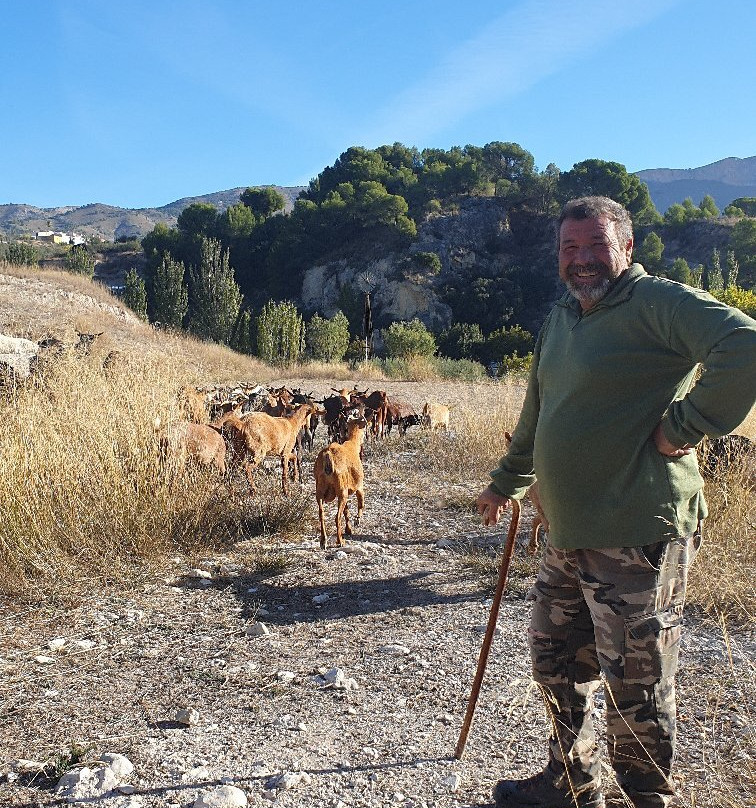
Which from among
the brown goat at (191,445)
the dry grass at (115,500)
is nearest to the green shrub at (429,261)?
the dry grass at (115,500)

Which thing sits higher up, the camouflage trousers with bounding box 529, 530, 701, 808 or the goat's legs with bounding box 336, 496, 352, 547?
the camouflage trousers with bounding box 529, 530, 701, 808

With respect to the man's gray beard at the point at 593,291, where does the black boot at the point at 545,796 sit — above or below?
below

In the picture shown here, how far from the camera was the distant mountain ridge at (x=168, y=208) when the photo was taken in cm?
13988

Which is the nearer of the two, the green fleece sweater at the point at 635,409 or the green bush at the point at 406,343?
the green fleece sweater at the point at 635,409

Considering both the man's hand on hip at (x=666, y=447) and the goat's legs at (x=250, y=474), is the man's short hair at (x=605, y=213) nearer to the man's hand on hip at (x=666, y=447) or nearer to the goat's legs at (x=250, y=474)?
the man's hand on hip at (x=666, y=447)

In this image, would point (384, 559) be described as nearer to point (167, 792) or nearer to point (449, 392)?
point (167, 792)

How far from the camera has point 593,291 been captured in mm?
2141

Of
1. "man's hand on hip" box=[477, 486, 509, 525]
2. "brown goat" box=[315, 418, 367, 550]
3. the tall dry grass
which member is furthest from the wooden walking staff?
the tall dry grass

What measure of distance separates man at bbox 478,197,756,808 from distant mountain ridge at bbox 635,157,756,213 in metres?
186

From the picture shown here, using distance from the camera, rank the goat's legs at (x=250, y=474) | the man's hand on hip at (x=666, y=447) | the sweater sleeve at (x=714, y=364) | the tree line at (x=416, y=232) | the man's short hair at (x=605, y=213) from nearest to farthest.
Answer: the sweater sleeve at (x=714, y=364), the man's hand on hip at (x=666, y=447), the man's short hair at (x=605, y=213), the goat's legs at (x=250, y=474), the tree line at (x=416, y=232)

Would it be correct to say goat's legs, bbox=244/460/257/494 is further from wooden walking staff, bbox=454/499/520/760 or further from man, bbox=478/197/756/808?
man, bbox=478/197/756/808

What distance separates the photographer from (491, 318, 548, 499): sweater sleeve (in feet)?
8.54

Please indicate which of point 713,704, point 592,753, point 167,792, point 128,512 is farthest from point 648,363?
point 128,512

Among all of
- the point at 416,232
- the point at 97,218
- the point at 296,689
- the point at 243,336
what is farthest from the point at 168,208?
the point at 296,689
